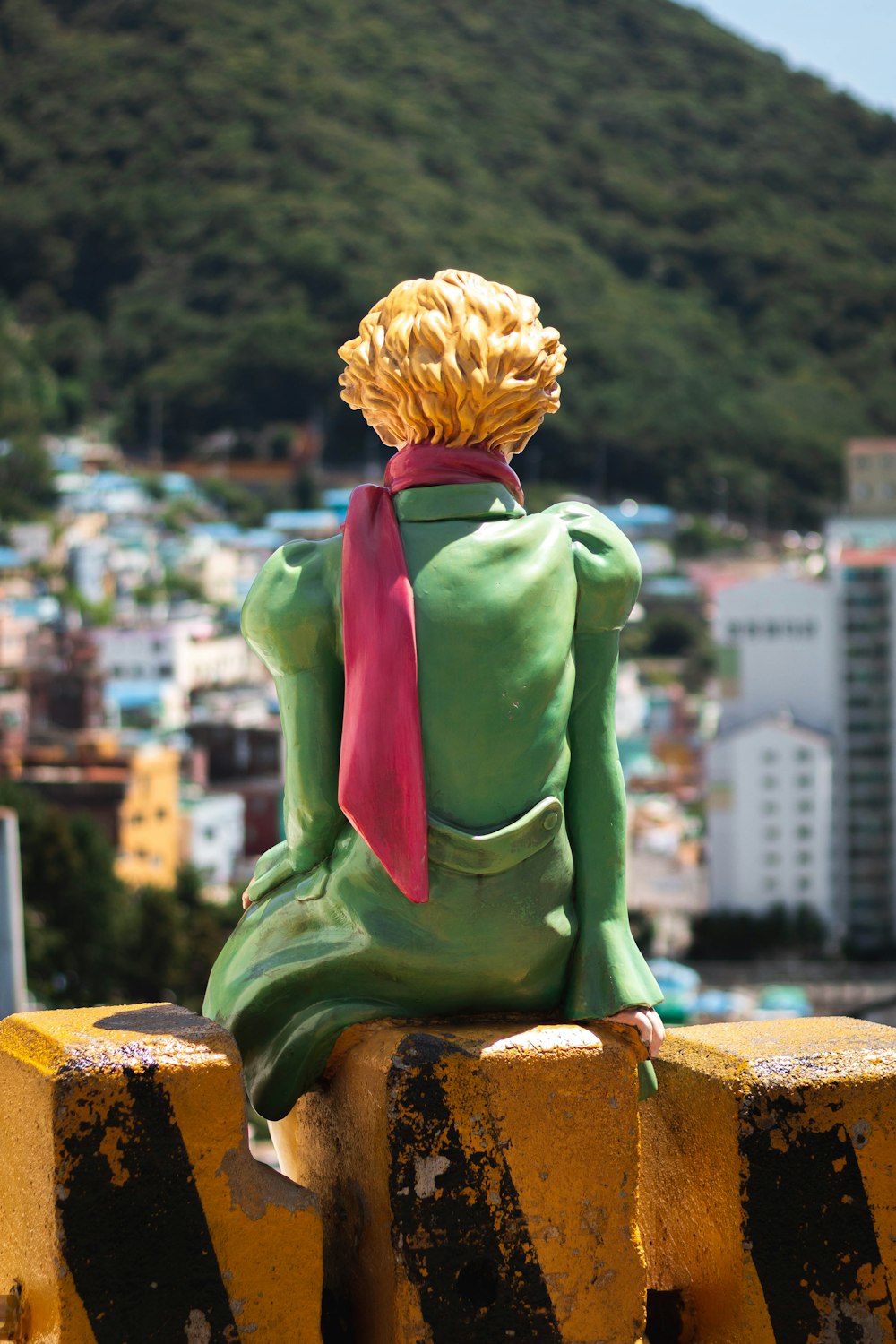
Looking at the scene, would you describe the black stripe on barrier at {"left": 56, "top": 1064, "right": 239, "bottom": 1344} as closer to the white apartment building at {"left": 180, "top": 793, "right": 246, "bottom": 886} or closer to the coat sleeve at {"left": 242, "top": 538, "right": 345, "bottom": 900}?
the coat sleeve at {"left": 242, "top": 538, "right": 345, "bottom": 900}

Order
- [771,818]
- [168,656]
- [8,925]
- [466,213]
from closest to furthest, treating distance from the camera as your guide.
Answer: [8,925]
[771,818]
[168,656]
[466,213]

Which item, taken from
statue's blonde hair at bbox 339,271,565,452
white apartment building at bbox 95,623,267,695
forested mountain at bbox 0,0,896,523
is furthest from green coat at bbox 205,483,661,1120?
forested mountain at bbox 0,0,896,523

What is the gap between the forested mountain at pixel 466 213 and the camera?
314ft

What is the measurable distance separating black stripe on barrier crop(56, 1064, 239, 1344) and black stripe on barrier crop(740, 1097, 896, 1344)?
79 centimetres

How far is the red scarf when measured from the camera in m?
3.47

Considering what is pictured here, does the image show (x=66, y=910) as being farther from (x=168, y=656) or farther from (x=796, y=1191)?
(x=796, y=1191)

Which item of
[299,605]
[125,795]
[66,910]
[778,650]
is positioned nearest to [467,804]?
[299,605]

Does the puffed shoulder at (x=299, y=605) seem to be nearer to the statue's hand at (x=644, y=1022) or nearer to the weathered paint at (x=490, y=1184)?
the weathered paint at (x=490, y=1184)

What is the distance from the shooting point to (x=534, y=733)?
3.53 meters

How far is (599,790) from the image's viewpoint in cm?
363

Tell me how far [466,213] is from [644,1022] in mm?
104457

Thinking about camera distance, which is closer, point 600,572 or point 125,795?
point 600,572

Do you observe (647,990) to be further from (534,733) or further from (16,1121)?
(16,1121)

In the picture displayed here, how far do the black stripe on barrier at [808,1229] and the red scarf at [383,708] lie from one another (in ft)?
2.08
